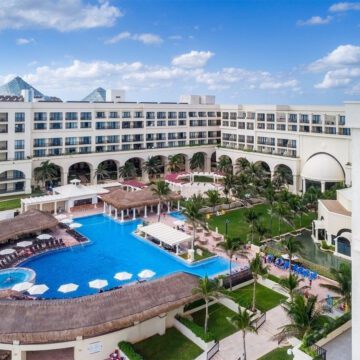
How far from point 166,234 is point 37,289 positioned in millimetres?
14816

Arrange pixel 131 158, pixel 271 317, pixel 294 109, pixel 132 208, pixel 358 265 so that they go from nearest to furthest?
pixel 358 265 → pixel 271 317 → pixel 132 208 → pixel 294 109 → pixel 131 158

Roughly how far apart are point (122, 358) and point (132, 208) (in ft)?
95.2

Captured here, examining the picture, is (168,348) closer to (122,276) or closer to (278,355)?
(278,355)

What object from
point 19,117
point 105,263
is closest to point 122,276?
point 105,263

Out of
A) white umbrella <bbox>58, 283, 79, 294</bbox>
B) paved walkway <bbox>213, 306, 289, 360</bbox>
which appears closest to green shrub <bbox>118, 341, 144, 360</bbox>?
paved walkway <bbox>213, 306, 289, 360</bbox>

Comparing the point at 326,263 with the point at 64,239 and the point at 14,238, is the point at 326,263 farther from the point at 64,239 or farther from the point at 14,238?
the point at 14,238

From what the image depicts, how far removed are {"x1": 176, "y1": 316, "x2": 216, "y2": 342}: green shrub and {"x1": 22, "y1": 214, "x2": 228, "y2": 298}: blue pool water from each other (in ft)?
28.0

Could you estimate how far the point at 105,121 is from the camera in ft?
232

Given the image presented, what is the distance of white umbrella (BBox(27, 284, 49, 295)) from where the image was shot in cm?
2894

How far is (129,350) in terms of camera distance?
22.5 meters

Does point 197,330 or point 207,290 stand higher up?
point 207,290

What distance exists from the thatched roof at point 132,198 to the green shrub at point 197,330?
24709mm

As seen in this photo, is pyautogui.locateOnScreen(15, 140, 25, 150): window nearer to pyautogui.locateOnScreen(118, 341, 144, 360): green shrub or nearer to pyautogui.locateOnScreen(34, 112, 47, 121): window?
pyautogui.locateOnScreen(34, 112, 47, 121): window

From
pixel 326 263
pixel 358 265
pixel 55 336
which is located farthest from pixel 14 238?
pixel 358 265
